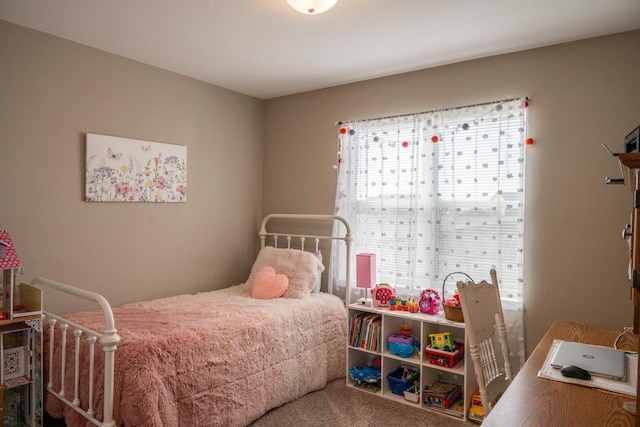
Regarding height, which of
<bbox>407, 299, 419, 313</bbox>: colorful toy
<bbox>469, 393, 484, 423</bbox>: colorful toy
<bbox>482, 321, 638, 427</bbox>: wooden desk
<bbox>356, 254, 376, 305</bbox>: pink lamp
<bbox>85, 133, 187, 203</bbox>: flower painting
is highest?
<bbox>85, 133, 187, 203</bbox>: flower painting

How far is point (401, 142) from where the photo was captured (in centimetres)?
335

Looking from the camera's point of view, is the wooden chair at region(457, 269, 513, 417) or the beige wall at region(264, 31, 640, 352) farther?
the beige wall at region(264, 31, 640, 352)

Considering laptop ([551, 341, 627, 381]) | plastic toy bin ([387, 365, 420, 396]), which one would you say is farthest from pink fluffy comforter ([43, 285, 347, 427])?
laptop ([551, 341, 627, 381])

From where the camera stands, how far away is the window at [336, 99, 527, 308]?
2.88 meters

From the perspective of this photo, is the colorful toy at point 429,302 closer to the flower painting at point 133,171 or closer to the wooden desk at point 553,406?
the wooden desk at point 553,406

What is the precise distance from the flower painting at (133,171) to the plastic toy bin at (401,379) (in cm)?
219

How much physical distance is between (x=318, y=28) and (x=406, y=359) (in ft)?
7.48

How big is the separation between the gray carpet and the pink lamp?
0.71 m

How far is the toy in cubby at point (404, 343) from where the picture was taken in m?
2.96

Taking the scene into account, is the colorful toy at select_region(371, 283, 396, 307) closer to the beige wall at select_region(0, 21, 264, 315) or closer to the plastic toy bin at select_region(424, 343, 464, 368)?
the plastic toy bin at select_region(424, 343, 464, 368)

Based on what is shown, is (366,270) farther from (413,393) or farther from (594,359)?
(594,359)

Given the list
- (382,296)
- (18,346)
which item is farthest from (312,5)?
(18,346)

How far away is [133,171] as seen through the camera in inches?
125

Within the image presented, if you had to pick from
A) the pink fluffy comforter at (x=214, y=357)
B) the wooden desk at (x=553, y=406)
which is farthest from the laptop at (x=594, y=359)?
the pink fluffy comforter at (x=214, y=357)
